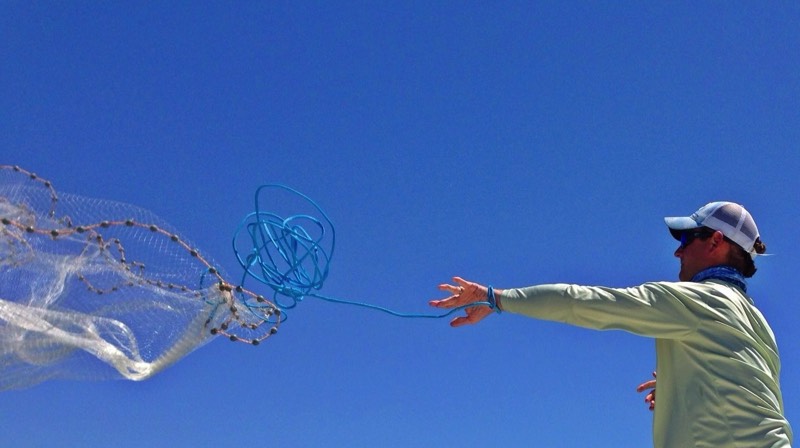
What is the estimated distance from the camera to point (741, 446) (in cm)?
475

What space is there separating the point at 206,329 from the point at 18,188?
7.65 feet

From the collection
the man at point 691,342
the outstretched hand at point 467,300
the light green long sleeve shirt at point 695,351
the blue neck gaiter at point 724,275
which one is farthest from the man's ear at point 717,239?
the outstretched hand at point 467,300

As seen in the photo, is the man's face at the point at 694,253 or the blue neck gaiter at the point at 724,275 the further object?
the man's face at the point at 694,253

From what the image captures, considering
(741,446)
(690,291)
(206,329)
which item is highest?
(206,329)

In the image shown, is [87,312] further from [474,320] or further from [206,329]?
[474,320]

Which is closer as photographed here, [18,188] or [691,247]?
[691,247]

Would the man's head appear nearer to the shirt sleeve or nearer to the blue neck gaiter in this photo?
the blue neck gaiter

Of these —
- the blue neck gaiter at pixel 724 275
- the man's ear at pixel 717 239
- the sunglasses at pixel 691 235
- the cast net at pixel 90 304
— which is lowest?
the blue neck gaiter at pixel 724 275

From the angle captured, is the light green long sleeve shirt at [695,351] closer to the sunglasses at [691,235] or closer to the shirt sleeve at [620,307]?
the shirt sleeve at [620,307]

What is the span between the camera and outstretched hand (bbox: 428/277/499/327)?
5.20m

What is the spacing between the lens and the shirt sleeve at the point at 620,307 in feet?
16.2

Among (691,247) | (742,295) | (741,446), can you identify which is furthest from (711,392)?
(691,247)

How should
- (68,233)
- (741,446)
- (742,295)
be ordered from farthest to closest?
(68,233)
(742,295)
(741,446)

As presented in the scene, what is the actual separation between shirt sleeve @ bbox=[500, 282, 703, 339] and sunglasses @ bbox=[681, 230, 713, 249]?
28.8 inches
